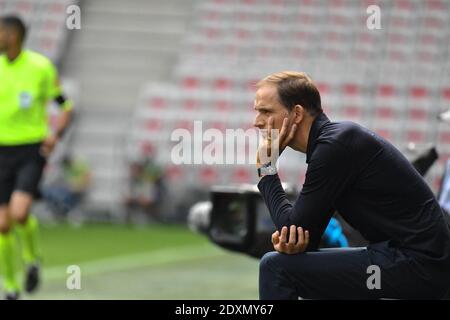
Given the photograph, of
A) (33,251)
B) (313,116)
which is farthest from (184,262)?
(313,116)

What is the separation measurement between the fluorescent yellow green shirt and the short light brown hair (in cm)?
409

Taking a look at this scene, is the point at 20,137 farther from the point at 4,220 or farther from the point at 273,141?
the point at 273,141

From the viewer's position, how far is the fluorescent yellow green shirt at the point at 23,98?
769 cm

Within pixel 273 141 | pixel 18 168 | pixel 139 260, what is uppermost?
pixel 273 141

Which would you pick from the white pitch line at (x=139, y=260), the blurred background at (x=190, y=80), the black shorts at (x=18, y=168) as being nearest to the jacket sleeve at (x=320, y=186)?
the black shorts at (x=18, y=168)

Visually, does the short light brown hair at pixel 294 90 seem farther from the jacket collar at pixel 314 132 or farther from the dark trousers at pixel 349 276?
the dark trousers at pixel 349 276

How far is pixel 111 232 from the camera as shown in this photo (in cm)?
1542

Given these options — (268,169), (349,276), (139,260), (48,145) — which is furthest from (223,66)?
(349,276)

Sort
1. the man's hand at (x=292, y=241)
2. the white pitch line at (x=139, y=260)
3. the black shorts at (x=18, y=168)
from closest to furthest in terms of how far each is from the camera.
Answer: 1. the man's hand at (x=292, y=241)
2. the black shorts at (x=18, y=168)
3. the white pitch line at (x=139, y=260)

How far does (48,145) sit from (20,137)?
0.25m

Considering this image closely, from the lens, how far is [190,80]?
63.9ft

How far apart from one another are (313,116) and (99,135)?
15.9 m
